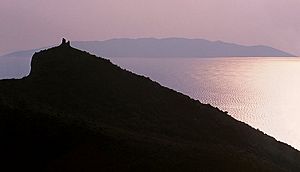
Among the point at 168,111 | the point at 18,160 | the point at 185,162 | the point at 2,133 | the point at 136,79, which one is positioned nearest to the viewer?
the point at 185,162

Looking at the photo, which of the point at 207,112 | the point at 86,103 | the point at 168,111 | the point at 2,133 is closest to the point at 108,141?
the point at 2,133

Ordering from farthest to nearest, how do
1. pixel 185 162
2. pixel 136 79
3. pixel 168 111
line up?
1. pixel 136 79
2. pixel 168 111
3. pixel 185 162

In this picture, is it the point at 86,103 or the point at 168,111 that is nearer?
the point at 86,103

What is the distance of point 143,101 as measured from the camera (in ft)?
174

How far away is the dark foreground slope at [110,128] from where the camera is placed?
85.9 ft

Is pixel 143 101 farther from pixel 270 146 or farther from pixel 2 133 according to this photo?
pixel 2 133

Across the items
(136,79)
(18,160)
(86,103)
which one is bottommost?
(18,160)

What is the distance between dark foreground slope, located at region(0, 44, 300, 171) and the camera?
26188 millimetres

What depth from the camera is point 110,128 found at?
33.3 metres

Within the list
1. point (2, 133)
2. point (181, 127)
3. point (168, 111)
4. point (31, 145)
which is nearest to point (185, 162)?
point (31, 145)

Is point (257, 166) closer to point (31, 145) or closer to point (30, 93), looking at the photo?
point (31, 145)

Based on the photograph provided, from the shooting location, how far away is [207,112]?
55469mm

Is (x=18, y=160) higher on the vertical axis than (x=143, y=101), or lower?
lower

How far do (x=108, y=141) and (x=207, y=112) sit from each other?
29.9 metres
